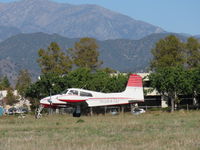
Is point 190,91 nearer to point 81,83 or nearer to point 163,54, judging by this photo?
point 81,83

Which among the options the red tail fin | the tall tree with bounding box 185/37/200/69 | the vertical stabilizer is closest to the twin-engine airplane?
the vertical stabilizer

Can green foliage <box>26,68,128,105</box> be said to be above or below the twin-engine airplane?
above

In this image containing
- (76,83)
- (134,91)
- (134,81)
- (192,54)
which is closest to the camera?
(134,91)

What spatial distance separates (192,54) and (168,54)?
662 cm

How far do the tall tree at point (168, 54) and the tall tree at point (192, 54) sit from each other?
5.74 ft

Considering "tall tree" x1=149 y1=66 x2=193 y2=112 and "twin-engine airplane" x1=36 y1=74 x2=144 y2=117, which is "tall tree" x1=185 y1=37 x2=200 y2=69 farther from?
"twin-engine airplane" x1=36 y1=74 x2=144 y2=117

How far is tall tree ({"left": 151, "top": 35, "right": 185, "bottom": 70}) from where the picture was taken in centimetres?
10262

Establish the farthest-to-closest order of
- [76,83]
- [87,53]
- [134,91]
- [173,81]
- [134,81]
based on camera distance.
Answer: [87,53] → [76,83] → [173,81] → [134,81] → [134,91]

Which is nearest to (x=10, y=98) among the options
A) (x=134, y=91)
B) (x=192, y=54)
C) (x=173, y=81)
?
(x=192, y=54)

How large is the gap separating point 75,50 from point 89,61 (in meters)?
3.86

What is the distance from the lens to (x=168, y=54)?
4144 inches

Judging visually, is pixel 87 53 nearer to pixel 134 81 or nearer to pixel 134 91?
pixel 134 81

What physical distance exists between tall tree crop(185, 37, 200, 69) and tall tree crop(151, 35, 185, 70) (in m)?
1.75

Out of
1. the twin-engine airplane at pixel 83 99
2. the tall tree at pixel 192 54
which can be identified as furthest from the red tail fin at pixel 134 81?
the tall tree at pixel 192 54
